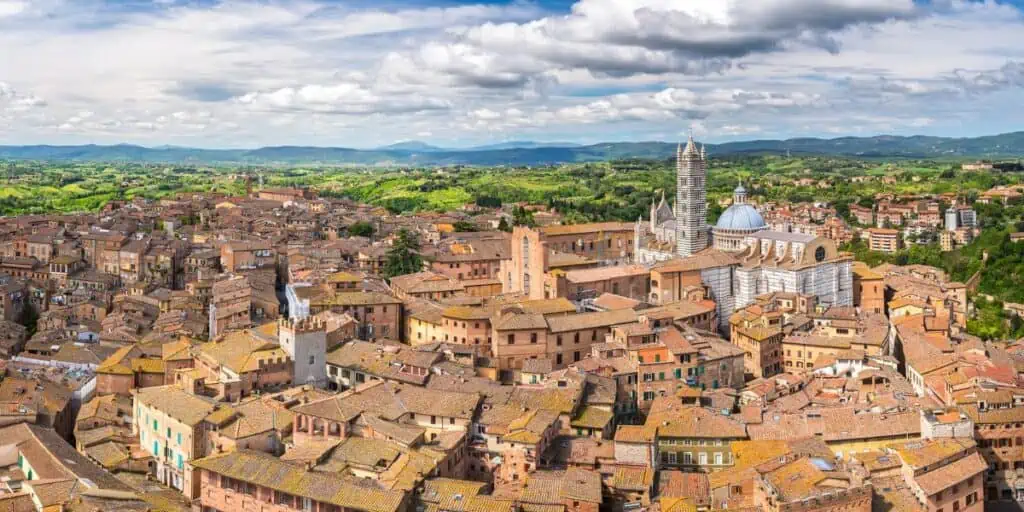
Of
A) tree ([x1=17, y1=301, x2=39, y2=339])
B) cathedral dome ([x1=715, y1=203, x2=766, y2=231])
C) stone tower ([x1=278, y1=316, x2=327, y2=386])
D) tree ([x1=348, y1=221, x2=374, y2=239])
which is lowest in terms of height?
tree ([x1=17, y1=301, x2=39, y2=339])

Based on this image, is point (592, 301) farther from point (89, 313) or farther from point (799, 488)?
point (89, 313)

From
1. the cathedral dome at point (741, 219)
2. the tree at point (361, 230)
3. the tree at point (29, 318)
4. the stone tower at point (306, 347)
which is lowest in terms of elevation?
the tree at point (29, 318)

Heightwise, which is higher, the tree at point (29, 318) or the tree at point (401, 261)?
the tree at point (401, 261)

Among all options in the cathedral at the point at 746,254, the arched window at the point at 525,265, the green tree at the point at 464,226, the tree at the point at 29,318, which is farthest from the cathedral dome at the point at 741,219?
the tree at the point at 29,318

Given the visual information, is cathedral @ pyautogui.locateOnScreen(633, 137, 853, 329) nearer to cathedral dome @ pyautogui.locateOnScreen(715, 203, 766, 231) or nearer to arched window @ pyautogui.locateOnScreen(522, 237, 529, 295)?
cathedral dome @ pyautogui.locateOnScreen(715, 203, 766, 231)

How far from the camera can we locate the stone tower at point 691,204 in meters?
77.9

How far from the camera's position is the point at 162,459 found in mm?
42938

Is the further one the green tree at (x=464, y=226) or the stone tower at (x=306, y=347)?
the green tree at (x=464, y=226)

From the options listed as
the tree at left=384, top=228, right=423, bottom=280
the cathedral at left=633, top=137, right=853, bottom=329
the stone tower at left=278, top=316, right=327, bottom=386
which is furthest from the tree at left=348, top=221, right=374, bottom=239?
the stone tower at left=278, top=316, right=327, bottom=386

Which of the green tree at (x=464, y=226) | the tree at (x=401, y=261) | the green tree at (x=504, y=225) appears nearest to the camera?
the tree at (x=401, y=261)

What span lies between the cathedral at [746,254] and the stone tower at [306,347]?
1026 inches

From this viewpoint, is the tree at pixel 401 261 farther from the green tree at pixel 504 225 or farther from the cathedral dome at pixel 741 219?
the green tree at pixel 504 225

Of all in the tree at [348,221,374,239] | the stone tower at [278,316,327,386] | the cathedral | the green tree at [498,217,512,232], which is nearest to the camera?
the stone tower at [278,316,327,386]

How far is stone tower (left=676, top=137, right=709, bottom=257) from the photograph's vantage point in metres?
77.9
